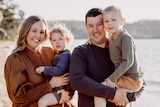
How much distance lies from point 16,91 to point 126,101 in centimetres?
99

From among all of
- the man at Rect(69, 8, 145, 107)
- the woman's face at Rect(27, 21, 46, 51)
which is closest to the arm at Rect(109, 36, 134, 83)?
the man at Rect(69, 8, 145, 107)

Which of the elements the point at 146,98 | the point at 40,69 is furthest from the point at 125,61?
the point at 146,98

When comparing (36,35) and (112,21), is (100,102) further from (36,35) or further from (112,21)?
(36,35)

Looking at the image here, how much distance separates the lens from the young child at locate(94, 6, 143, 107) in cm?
362

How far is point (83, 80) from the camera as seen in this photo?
11.9 ft

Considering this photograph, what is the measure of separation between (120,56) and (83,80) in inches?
15.8

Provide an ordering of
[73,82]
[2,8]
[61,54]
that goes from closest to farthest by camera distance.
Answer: [73,82] → [61,54] → [2,8]

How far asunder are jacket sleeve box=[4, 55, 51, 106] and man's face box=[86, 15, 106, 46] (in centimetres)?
63

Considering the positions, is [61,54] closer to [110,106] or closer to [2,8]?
[110,106]

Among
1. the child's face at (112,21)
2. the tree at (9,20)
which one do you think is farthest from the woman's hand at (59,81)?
Result: the tree at (9,20)

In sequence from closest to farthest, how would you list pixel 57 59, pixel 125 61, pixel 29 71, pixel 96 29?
pixel 125 61 < pixel 96 29 < pixel 29 71 < pixel 57 59

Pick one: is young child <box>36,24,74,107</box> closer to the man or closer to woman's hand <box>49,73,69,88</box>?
woman's hand <box>49,73,69,88</box>

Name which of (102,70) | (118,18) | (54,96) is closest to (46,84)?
(54,96)

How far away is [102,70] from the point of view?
3.71 metres
